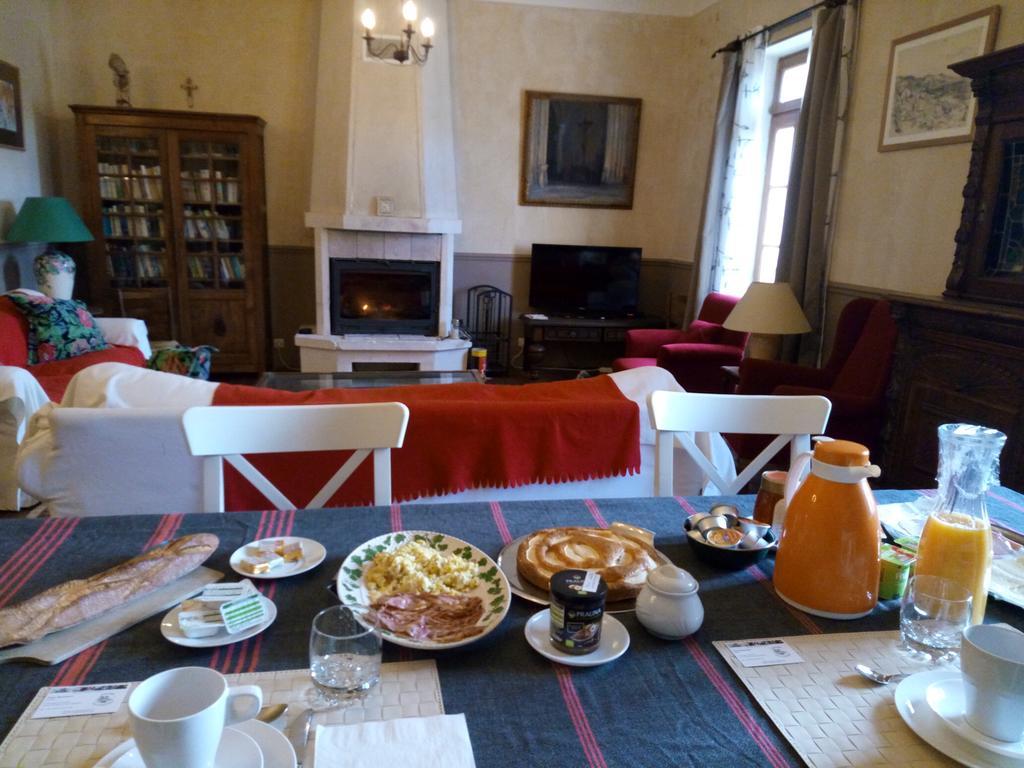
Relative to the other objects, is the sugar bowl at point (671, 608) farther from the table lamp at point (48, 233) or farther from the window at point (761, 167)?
the table lamp at point (48, 233)

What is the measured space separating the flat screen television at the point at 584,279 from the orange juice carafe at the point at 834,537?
15.5 ft

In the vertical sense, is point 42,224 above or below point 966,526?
above

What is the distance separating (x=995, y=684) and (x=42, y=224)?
5.03 m

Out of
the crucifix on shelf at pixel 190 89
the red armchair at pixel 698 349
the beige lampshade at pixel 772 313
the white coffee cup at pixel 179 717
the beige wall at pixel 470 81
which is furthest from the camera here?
the crucifix on shelf at pixel 190 89

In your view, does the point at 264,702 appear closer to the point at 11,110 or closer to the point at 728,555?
the point at 728,555

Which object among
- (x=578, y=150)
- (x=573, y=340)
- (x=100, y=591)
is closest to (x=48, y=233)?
(x=573, y=340)

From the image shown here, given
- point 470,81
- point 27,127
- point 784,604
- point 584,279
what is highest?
point 470,81

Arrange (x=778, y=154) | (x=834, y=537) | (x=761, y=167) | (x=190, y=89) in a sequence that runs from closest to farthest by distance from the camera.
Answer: (x=834, y=537)
(x=778, y=154)
(x=761, y=167)
(x=190, y=89)

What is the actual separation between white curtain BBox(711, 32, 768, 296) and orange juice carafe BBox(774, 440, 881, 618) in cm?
412

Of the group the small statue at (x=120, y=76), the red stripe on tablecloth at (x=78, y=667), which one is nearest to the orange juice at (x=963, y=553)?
the red stripe on tablecloth at (x=78, y=667)

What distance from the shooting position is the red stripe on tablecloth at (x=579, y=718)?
0.70m

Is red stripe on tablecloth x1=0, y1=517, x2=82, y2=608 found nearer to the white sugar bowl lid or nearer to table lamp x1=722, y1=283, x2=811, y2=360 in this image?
the white sugar bowl lid

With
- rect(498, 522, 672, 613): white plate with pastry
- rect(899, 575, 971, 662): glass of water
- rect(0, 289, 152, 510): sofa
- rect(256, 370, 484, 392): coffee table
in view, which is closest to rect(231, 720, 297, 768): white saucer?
rect(498, 522, 672, 613): white plate with pastry

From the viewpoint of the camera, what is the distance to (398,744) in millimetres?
695
